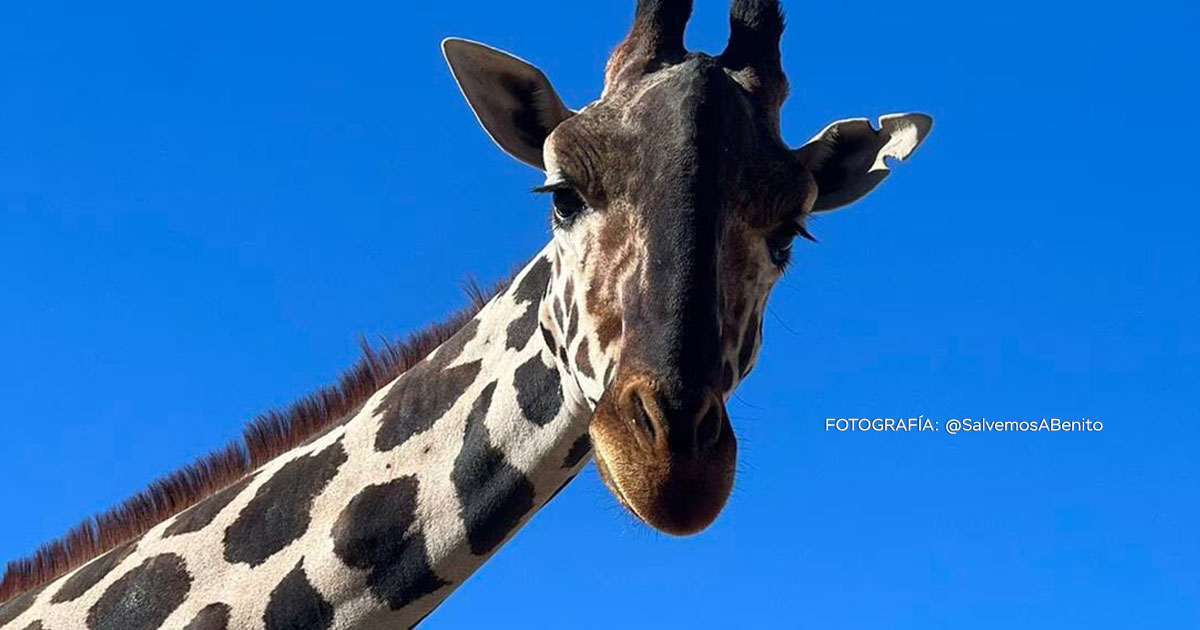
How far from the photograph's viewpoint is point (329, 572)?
5578mm

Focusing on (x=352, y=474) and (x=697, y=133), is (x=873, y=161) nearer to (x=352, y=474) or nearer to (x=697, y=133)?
(x=697, y=133)

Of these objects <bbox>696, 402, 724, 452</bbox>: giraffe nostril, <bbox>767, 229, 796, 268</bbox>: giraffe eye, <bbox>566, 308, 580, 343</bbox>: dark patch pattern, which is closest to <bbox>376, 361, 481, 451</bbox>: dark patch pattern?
<bbox>566, 308, 580, 343</bbox>: dark patch pattern

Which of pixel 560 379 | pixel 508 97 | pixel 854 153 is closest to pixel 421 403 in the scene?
pixel 560 379

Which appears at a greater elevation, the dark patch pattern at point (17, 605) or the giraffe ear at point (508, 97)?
the giraffe ear at point (508, 97)

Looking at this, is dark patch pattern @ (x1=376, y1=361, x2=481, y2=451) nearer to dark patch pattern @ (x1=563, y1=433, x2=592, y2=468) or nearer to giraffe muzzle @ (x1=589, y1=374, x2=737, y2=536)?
dark patch pattern @ (x1=563, y1=433, x2=592, y2=468)

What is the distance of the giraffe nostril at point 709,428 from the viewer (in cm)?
429

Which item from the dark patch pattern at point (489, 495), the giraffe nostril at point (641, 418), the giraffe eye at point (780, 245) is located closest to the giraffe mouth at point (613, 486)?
the giraffe nostril at point (641, 418)

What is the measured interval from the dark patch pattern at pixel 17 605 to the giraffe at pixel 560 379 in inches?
1.9

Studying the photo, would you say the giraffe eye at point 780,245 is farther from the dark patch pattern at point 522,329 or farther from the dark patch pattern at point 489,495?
the dark patch pattern at point 489,495

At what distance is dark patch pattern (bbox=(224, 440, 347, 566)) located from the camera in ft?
19.1

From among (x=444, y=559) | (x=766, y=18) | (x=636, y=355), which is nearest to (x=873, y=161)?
(x=766, y=18)

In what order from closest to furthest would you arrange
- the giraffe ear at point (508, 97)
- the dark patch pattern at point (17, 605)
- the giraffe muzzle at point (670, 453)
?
the giraffe muzzle at point (670, 453), the giraffe ear at point (508, 97), the dark patch pattern at point (17, 605)

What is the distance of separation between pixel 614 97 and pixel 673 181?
68 centimetres

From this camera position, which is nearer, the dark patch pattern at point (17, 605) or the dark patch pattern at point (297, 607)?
the dark patch pattern at point (297, 607)
